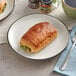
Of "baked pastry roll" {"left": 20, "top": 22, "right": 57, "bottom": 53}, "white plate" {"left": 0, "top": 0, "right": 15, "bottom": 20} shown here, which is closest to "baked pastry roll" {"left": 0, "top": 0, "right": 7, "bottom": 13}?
"white plate" {"left": 0, "top": 0, "right": 15, "bottom": 20}

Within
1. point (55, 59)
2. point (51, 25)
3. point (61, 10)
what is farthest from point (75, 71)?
point (61, 10)

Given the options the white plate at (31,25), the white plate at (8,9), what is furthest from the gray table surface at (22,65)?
the white plate at (8,9)

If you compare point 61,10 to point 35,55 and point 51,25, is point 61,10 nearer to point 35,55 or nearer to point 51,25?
point 51,25

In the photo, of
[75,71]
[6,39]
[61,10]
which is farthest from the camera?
[61,10]

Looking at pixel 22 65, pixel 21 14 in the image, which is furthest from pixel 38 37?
pixel 21 14

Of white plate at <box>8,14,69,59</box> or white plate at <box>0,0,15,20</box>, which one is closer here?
white plate at <box>8,14,69,59</box>

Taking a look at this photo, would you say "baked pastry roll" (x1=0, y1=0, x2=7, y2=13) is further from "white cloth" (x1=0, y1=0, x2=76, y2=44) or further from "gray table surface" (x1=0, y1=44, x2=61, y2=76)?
"gray table surface" (x1=0, y1=44, x2=61, y2=76)

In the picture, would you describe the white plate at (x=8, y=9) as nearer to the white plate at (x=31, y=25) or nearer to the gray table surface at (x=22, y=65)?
the white plate at (x=31, y=25)
